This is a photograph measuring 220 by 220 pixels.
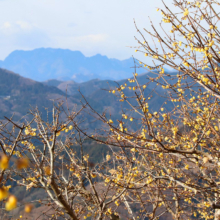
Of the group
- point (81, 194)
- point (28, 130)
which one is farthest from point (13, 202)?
point (81, 194)

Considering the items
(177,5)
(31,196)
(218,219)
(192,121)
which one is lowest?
(31,196)

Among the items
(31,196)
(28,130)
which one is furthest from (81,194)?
(31,196)

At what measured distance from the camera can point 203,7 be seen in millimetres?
5523

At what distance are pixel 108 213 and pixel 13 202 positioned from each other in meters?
6.99

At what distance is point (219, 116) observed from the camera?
660 centimetres

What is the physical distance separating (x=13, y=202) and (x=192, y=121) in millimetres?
6223

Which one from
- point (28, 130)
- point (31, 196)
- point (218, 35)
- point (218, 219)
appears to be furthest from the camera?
point (31, 196)

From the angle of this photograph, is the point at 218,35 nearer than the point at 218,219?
Yes

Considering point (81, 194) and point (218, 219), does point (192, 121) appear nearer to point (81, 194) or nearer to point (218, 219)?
point (218, 219)

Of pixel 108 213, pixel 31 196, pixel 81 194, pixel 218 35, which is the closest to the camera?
pixel 218 35

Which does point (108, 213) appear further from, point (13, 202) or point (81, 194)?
point (13, 202)

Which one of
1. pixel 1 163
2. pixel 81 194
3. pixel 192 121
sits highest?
pixel 1 163

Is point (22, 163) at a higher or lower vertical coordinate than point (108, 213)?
higher

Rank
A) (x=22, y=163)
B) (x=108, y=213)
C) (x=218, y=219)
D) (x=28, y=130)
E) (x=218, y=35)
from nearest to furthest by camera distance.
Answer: (x=22, y=163), (x=218, y=35), (x=28, y=130), (x=218, y=219), (x=108, y=213)
